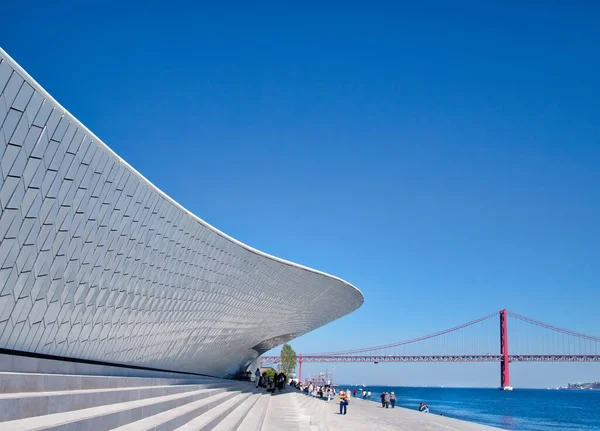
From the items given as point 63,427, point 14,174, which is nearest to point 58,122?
point 14,174

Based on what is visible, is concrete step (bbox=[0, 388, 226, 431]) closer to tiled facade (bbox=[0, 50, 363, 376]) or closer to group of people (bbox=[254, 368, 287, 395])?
tiled facade (bbox=[0, 50, 363, 376])

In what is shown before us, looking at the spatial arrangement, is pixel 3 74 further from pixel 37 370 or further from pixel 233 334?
pixel 233 334

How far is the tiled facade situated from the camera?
6613 millimetres

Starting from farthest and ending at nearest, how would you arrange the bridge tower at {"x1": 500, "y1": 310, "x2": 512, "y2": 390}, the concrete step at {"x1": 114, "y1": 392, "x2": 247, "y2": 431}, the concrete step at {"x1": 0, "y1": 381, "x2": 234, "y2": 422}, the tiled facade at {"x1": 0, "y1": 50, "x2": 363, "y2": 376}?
the bridge tower at {"x1": 500, "y1": 310, "x2": 512, "y2": 390}, the tiled facade at {"x1": 0, "y1": 50, "x2": 363, "y2": 376}, the concrete step at {"x1": 114, "y1": 392, "x2": 247, "y2": 431}, the concrete step at {"x1": 0, "y1": 381, "x2": 234, "y2": 422}

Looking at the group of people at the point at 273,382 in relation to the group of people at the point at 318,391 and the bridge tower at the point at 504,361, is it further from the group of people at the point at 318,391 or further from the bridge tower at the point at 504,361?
the bridge tower at the point at 504,361

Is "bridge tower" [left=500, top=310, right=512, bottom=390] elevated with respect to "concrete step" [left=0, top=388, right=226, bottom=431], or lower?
elevated

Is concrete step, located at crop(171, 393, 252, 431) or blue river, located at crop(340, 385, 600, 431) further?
blue river, located at crop(340, 385, 600, 431)

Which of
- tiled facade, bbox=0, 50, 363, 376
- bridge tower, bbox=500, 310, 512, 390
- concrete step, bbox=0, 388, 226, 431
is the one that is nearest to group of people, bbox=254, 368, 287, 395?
tiled facade, bbox=0, 50, 363, 376

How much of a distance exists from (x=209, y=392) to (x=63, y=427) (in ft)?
32.9

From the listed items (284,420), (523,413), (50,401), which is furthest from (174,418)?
(523,413)

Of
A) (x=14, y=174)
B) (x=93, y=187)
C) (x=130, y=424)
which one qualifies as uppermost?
(x=93, y=187)

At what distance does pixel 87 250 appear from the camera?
8875 mm

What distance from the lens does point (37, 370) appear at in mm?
7469

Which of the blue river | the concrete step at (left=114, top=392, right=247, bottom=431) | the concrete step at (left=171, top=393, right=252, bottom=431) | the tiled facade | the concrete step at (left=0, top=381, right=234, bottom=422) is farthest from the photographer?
the blue river
